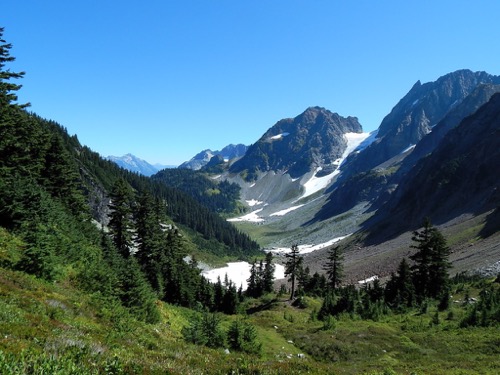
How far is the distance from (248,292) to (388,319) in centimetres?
4871

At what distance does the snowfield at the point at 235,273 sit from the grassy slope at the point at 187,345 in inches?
3193

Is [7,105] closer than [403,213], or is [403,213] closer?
[7,105]

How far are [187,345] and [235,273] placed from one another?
123m

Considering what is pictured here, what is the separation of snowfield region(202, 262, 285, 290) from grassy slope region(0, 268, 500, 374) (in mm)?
81112

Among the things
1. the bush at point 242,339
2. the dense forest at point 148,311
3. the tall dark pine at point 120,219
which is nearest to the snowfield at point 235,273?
the dense forest at point 148,311

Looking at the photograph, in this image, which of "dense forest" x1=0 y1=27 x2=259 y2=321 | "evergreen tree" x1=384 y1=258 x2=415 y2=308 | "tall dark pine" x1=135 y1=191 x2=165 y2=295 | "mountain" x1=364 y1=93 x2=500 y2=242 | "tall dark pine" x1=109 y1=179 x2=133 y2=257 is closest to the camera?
"dense forest" x1=0 y1=27 x2=259 y2=321

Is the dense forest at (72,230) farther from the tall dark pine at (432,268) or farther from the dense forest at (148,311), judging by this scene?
the tall dark pine at (432,268)

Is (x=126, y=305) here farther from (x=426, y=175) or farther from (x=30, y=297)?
(x=426, y=175)

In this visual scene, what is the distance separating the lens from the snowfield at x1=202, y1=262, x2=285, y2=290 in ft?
411

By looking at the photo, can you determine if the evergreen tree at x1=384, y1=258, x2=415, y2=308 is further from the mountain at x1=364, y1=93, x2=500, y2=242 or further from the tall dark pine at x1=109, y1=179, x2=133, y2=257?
the mountain at x1=364, y1=93, x2=500, y2=242

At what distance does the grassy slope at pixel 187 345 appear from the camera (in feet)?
28.8

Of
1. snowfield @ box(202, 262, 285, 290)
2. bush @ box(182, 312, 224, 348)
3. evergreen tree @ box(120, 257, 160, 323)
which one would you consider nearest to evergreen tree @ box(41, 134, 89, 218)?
evergreen tree @ box(120, 257, 160, 323)

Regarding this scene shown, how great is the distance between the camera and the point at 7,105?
32.5 metres

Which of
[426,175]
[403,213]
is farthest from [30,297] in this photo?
[426,175]
